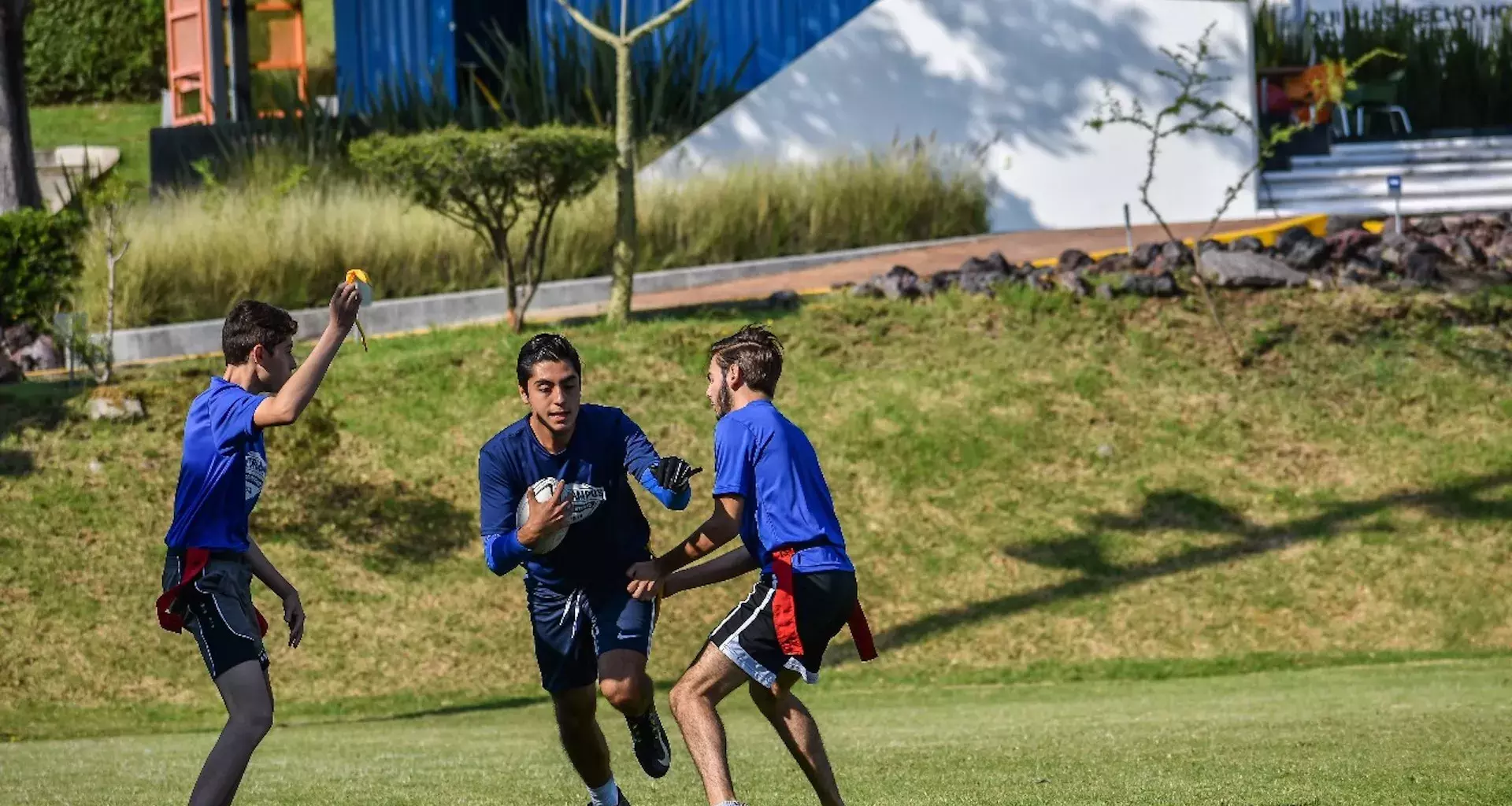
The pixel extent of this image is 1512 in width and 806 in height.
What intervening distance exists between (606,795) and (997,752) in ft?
8.99

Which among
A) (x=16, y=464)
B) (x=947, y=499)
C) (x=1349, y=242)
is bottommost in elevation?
(x=947, y=499)

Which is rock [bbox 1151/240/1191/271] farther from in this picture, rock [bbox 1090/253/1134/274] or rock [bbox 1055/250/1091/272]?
rock [bbox 1055/250/1091/272]

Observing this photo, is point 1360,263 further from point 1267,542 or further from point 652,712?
point 652,712

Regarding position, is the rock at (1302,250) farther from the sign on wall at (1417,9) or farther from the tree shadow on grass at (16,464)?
the tree shadow on grass at (16,464)

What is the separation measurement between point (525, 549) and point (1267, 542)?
9987 mm

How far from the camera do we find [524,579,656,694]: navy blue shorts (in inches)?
263

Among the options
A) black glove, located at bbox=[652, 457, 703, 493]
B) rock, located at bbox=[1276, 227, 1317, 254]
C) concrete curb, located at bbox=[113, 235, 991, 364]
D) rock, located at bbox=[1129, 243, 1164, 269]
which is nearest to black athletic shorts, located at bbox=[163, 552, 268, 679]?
black glove, located at bbox=[652, 457, 703, 493]

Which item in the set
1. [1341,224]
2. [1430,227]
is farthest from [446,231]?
[1430,227]

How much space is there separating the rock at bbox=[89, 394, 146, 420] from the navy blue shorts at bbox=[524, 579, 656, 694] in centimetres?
999

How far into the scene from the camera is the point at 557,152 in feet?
54.7

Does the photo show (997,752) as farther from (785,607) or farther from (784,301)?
(784,301)

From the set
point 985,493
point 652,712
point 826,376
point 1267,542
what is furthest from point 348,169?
point 652,712

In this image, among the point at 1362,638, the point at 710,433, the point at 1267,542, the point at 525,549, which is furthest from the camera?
the point at 710,433

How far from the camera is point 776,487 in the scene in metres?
6.41
